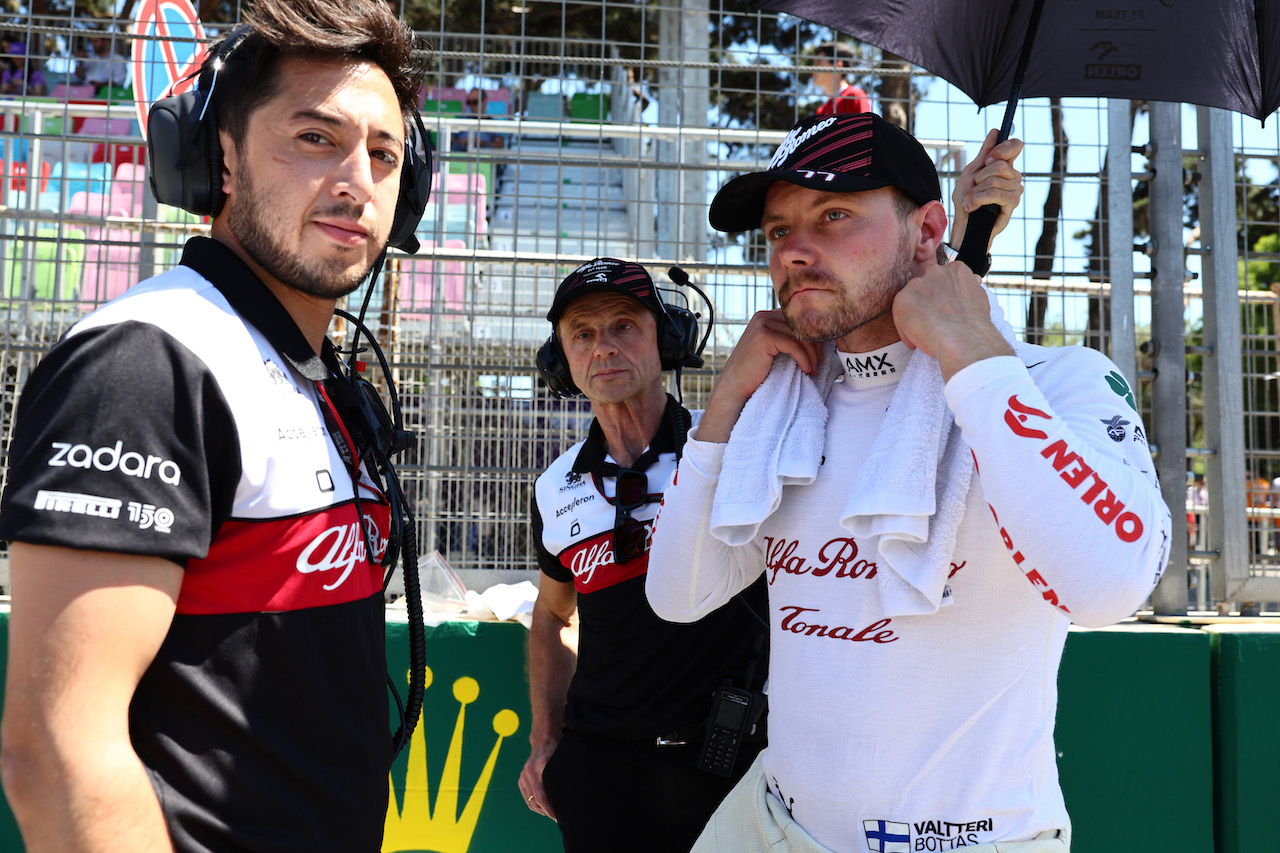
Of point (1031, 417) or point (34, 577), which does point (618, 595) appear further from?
point (34, 577)

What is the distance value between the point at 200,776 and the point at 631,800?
1.65 metres

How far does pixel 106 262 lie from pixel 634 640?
273cm

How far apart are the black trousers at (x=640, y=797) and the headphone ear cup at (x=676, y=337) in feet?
3.94

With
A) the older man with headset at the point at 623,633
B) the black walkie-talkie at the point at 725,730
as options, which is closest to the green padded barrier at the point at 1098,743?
the older man with headset at the point at 623,633

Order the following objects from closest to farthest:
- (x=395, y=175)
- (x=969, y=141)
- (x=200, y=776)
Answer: (x=200, y=776), (x=395, y=175), (x=969, y=141)

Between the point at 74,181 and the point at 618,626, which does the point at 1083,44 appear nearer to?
the point at 618,626

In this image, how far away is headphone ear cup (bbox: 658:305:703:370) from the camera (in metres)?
3.21

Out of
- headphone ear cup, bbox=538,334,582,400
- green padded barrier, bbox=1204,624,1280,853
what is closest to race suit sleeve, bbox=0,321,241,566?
headphone ear cup, bbox=538,334,582,400

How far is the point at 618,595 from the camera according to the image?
9.55 feet

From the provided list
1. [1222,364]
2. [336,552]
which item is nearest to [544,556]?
[336,552]

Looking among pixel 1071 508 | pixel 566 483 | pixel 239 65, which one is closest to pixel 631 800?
pixel 566 483

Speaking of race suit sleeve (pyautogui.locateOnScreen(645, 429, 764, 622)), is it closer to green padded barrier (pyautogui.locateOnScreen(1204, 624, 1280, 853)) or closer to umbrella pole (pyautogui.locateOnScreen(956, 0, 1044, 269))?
umbrella pole (pyautogui.locateOnScreen(956, 0, 1044, 269))

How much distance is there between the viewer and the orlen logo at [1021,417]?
1631mm

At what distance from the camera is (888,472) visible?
6.00 feet
